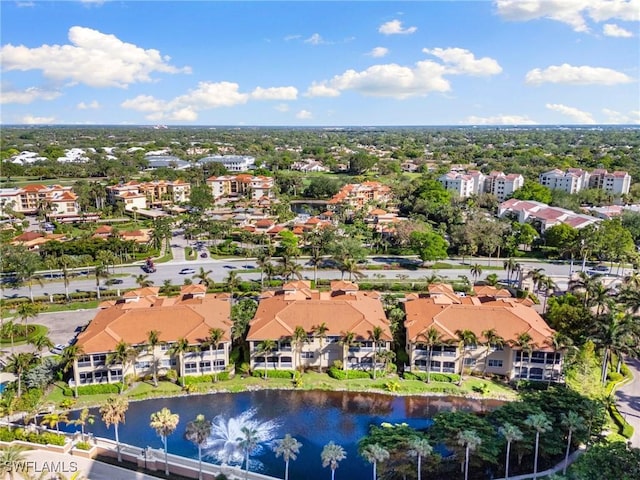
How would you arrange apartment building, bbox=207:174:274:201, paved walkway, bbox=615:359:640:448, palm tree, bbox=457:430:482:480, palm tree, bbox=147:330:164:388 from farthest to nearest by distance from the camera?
apartment building, bbox=207:174:274:201 → palm tree, bbox=147:330:164:388 → paved walkway, bbox=615:359:640:448 → palm tree, bbox=457:430:482:480

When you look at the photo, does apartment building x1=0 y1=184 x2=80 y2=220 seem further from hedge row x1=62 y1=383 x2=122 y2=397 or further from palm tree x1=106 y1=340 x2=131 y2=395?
palm tree x1=106 y1=340 x2=131 y2=395

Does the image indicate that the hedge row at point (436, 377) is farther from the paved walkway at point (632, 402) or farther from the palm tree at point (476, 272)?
the palm tree at point (476, 272)

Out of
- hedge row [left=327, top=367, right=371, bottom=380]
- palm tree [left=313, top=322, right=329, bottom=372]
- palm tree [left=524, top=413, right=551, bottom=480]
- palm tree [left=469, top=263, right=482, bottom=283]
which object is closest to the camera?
palm tree [left=524, top=413, right=551, bottom=480]

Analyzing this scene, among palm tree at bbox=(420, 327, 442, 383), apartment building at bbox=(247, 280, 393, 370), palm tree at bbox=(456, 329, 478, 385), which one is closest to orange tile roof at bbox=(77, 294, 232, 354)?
apartment building at bbox=(247, 280, 393, 370)

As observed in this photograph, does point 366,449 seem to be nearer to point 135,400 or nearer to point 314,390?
point 314,390

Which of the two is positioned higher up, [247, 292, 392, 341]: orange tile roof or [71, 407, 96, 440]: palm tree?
[247, 292, 392, 341]: orange tile roof

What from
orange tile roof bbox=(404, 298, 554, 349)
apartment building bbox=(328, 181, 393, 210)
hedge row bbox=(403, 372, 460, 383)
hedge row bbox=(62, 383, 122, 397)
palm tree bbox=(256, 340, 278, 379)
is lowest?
hedge row bbox=(62, 383, 122, 397)

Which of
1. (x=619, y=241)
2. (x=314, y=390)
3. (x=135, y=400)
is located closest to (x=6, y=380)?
(x=135, y=400)

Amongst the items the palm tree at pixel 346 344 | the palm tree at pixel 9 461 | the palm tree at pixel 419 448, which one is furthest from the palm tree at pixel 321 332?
the palm tree at pixel 9 461
